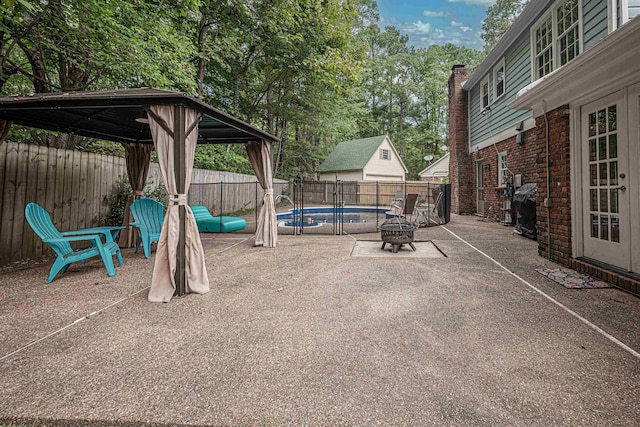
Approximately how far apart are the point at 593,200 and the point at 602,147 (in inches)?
26.8

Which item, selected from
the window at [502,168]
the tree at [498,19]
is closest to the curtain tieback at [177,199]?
the window at [502,168]

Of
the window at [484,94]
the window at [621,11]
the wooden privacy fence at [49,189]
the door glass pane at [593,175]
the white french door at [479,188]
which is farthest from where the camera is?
the white french door at [479,188]

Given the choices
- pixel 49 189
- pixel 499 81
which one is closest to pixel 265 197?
pixel 49 189

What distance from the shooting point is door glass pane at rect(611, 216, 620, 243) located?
11.3 feet

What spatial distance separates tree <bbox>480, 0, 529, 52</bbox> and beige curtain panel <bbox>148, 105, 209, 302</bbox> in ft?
108

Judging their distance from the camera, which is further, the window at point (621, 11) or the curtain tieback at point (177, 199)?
the window at point (621, 11)

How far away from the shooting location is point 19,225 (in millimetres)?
4727

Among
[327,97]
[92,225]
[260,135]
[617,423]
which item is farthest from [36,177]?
[327,97]

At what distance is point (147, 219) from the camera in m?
5.31

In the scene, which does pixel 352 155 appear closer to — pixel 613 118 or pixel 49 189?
pixel 49 189

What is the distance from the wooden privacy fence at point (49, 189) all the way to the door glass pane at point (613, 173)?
27.3 ft

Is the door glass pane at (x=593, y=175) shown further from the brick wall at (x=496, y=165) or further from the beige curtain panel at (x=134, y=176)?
the beige curtain panel at (x=134, y=176)

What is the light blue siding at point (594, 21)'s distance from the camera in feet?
16.7

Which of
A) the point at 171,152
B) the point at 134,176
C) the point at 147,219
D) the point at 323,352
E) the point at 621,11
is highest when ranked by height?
the point at 621,11
